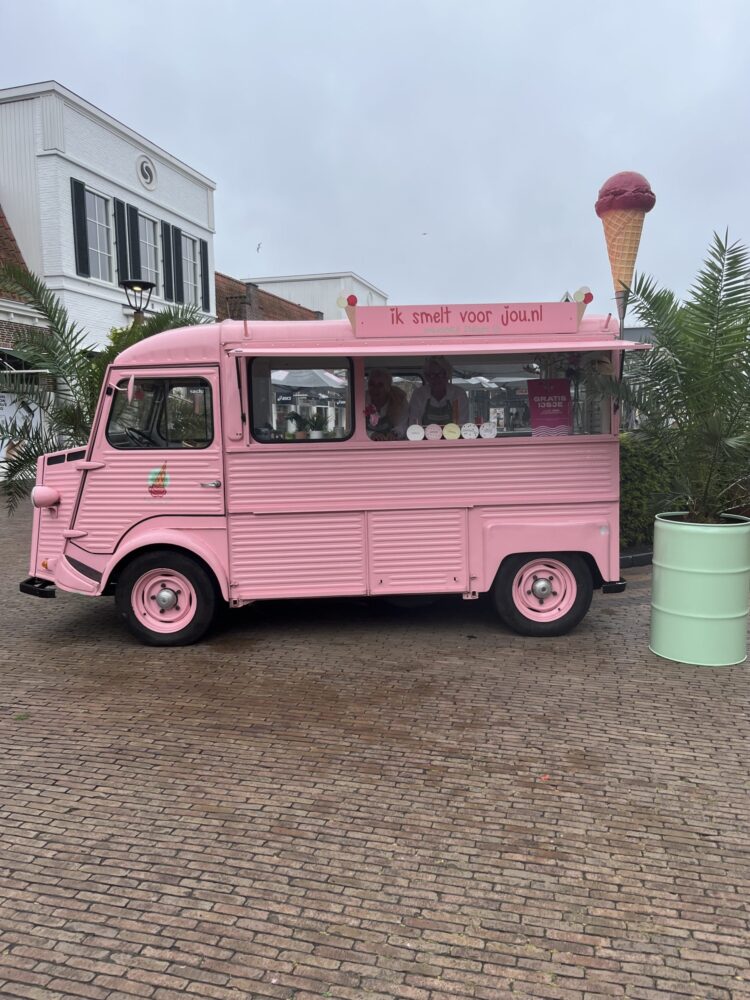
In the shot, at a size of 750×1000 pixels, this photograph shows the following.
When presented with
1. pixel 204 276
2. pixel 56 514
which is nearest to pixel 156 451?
pixel 56 514

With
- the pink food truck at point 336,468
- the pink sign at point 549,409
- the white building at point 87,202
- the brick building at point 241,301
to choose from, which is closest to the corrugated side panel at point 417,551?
the pink food truck at point 336,468

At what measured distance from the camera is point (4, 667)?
18.4ft

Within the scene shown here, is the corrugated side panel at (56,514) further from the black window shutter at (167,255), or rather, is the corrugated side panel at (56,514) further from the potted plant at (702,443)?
the black window shutter at (167,255)

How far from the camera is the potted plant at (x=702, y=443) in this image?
5.28m

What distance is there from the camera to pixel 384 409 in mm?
5797

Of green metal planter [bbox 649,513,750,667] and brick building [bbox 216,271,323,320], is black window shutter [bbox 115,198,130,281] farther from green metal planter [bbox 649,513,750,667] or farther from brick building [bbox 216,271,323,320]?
green metal planter [bbox 649,513,750,667]

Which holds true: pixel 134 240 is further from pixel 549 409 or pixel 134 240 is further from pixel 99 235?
pixel 549 409

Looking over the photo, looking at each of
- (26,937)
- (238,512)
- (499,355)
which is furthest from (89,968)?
(499,355)

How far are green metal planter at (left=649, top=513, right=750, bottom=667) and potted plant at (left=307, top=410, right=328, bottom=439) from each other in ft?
8.86

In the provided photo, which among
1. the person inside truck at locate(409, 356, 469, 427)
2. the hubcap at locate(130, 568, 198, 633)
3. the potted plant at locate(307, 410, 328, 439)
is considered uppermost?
the person inside truck at locate(409, 356, 469, 427)

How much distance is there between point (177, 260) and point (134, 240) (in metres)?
1.87

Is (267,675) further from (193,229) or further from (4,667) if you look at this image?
(193,229)

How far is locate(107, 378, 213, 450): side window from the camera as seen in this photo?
5727 mm

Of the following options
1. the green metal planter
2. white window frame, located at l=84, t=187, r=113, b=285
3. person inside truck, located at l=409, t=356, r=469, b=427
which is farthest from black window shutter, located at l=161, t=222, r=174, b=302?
the green metal planter
